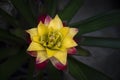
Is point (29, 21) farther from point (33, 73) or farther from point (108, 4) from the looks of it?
point (108, 4)

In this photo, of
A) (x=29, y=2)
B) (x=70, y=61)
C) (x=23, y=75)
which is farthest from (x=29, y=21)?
(x=23, y=75)

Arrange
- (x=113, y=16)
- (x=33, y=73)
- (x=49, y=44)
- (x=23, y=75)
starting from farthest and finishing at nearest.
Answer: (x=23, y=75)
(x=113, y=16)
(x=33, y=73)
(x=49, y=44)

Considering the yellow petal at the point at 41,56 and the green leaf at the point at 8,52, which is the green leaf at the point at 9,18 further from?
the yellow petal at the point at 41,56

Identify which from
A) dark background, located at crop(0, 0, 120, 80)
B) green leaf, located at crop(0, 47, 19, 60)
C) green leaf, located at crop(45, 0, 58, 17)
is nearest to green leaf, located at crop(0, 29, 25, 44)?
green leaf, located at crop(0, 47, 19, 60)

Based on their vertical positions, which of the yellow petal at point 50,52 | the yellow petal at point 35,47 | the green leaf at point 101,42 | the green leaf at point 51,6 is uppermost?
the green leaf at point 51,6

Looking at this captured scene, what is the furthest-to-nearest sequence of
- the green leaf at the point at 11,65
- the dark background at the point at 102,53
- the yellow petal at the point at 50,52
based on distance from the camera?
the dark background at the point at 102,53
the green leaf at the point at 11,65
the yellow petal at the point at 50,52

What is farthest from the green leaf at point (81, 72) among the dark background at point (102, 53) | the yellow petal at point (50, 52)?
the dark background at point (102, 53)

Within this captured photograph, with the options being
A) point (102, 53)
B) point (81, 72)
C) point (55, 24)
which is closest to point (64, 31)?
point (55, 24)
